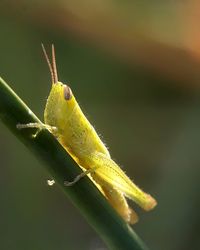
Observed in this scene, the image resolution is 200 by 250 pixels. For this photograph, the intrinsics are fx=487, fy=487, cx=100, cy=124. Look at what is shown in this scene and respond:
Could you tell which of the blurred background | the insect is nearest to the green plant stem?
the insect

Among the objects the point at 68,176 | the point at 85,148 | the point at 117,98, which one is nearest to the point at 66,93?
the point at 85,148

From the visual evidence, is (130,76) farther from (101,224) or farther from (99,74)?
(101,224)

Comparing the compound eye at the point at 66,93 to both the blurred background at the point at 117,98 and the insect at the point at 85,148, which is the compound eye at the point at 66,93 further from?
the blurred background at the point at 117,98

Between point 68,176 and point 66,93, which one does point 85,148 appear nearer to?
point 66,93

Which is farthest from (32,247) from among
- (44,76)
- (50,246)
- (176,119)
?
(176,119)

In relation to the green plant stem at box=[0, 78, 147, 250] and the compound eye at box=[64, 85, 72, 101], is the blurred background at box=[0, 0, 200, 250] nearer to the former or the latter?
the compound eye at box=[64, 85, 72, 101]

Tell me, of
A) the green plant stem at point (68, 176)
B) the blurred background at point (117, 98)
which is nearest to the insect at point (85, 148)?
the green plant stem at point (68, 176)

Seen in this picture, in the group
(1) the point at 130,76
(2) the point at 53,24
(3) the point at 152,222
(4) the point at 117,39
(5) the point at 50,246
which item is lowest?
(3) the point at 152,222
